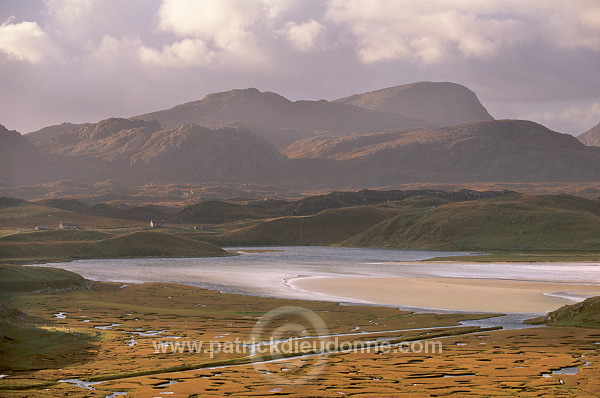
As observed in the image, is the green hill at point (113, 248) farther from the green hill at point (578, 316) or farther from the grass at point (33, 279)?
the green hill at point (578, 316)

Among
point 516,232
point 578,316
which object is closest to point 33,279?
point 578,316

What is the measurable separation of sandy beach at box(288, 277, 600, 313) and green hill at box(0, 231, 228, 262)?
210 feet

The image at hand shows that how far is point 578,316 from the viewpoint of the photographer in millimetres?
51375

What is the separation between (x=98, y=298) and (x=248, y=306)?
16321mm

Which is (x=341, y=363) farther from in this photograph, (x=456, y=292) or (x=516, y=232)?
(x=516, y=232)

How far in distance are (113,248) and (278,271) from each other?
5400 centimetres

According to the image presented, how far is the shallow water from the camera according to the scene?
90.9 meters

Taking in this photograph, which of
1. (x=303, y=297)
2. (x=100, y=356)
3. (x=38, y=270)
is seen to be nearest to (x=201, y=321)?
(x=100, y=356)

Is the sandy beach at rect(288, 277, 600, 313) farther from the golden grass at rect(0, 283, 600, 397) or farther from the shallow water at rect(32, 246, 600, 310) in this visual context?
the golden grass at rect(0, 283, 600, 397)

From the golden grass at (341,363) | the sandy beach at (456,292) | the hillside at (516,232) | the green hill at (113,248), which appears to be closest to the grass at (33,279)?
the golden grass at (341,363)

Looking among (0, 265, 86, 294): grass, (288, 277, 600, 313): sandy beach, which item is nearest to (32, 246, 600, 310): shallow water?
(288, 277, 600, 313): sandy beach

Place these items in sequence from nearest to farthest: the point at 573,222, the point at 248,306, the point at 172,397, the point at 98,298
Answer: the point at 172,397 < the point at 248,306 < the point at 98,298 < the point at 573,222

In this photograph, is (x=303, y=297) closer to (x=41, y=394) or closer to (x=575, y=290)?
(x=575, y=290)

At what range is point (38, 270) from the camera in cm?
8362
